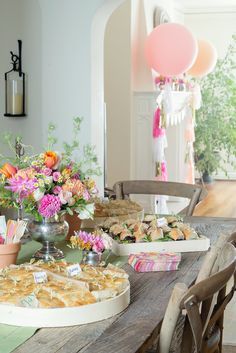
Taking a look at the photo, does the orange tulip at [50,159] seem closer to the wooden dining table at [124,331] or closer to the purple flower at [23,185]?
the purple flower at [23,185]

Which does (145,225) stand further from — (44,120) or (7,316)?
(44,120)

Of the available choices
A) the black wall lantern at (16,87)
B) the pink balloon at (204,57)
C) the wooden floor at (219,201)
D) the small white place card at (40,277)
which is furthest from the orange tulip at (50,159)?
the pink balloon at (204,57)

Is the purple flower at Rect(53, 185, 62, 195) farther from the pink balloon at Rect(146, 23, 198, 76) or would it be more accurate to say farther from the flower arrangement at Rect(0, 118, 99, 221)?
the pink balloon at Rect(146, 23, 198, 76)

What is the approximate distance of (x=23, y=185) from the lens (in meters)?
2.21

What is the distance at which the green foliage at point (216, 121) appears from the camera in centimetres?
1018

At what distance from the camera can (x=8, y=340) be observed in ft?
5.12

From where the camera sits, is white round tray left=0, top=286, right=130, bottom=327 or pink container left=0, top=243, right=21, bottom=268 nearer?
white round tray left=0, top=286, right=130, bottom=327

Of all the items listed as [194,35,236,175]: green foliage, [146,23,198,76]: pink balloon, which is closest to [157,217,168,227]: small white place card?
[146,23,198,76]: pink balloon

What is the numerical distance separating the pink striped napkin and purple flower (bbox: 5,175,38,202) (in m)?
0.41

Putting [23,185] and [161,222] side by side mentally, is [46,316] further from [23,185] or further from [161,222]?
[161,222]

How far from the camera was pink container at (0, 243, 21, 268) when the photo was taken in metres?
2.14

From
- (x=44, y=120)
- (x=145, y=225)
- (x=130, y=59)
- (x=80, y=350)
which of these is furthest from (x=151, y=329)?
(x=130, y=59)

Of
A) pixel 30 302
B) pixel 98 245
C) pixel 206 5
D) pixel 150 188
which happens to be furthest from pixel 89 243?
pixel 206 5

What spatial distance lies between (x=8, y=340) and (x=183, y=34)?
548 centimetres
